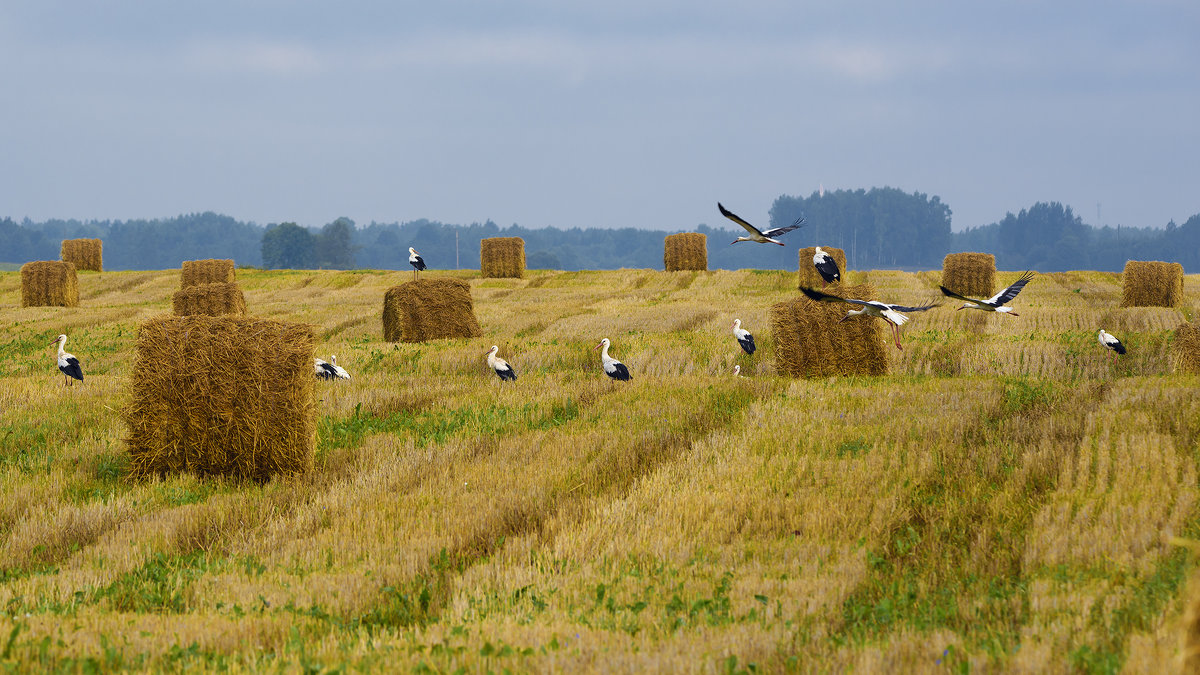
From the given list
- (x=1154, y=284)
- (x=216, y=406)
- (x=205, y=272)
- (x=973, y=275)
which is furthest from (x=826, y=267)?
(x=205, y=272)

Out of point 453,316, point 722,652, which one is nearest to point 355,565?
point 722,652

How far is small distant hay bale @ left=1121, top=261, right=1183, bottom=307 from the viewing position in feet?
113

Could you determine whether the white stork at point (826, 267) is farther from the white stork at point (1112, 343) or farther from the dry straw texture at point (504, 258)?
the dry straw texture at point (504, 258)

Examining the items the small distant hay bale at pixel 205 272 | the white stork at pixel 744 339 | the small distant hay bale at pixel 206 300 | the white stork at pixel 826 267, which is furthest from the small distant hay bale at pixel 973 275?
the small distant hay bale at pixel 205 272

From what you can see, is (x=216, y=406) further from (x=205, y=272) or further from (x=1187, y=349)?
(x=205, y=272)

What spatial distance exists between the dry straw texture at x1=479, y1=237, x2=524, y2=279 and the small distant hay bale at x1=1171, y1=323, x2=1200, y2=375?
3955 cm

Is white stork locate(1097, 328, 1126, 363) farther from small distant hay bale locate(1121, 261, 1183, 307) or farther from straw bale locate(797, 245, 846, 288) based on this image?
straw bale locate(797, 245, 846, 288)

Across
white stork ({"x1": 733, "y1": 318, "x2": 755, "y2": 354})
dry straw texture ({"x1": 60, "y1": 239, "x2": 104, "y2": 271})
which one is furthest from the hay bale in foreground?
white stork ({"x1": 733, "y1": 318, "x2": 755, "y2": 354})

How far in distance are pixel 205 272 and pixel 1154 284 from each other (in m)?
44.8

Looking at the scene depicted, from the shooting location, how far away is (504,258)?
2183 inches

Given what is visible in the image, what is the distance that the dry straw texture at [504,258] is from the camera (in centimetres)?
5531

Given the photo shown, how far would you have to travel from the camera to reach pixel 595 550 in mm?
9047

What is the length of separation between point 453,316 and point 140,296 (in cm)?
3243

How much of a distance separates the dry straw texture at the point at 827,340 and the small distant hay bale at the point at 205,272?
4002 centimetres
